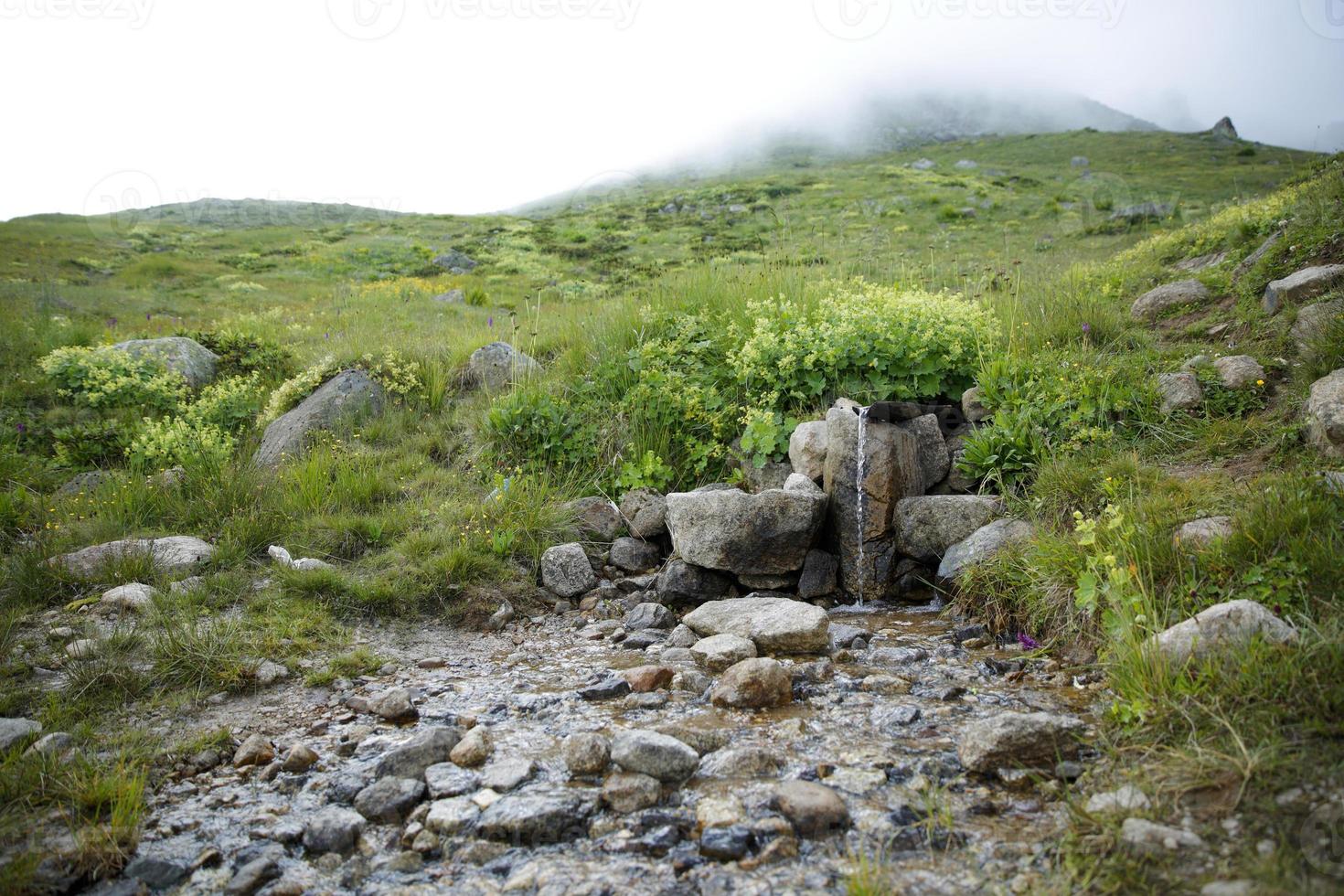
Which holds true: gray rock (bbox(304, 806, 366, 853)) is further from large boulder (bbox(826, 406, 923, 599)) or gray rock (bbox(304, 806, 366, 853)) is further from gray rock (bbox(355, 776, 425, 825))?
large boulder (bbox(826, 406, 923, 599))

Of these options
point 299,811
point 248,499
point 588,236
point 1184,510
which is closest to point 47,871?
point 299,811

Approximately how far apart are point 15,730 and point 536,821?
2769mm

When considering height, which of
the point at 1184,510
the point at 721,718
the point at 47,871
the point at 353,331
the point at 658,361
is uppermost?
the point at 353,331

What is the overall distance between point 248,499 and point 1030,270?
1103cm

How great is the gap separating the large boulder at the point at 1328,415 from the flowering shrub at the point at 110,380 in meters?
11.6

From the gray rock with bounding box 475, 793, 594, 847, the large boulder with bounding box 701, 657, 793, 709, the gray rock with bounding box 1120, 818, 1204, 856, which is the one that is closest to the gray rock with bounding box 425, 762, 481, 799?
the gray rock with bounding box 475, 793, 594, 847

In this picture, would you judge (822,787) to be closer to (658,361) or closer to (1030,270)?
(658,361)

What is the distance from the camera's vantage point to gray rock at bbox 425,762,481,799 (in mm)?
3283

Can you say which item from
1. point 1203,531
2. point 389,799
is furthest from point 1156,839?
point 389,799

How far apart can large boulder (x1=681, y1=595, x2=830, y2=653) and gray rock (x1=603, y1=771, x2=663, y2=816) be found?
1806 millimetres

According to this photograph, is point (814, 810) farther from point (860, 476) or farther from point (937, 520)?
point (860, 476)

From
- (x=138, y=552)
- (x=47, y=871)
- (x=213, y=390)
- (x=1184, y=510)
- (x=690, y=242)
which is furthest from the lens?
(x=690, y=242)

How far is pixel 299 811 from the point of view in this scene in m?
3.23

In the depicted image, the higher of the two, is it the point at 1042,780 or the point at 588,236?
the point at 588,236
